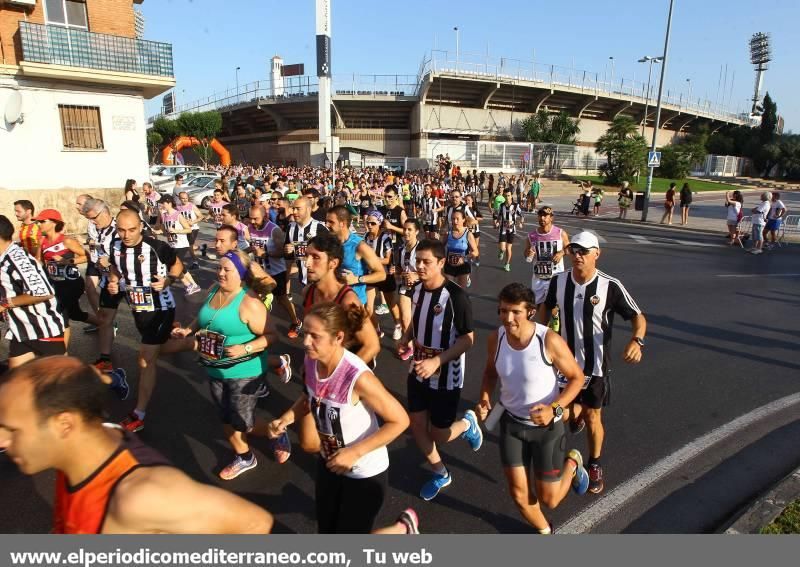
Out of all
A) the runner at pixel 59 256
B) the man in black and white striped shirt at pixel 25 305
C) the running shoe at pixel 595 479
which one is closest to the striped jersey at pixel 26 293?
the man in black and white striped shirt at pixel 25 305

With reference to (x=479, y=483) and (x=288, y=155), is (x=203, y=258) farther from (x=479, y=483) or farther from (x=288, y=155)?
(x=288, y=155)

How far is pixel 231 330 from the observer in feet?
11.6

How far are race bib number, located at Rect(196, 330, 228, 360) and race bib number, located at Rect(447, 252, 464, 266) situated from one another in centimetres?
509

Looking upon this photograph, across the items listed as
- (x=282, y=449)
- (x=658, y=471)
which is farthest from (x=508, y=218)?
(x=282, y=449)

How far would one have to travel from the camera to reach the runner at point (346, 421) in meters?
2.45

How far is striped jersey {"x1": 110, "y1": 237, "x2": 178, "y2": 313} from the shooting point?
4.57 m

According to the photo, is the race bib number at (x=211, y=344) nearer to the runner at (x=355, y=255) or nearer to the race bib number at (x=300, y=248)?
the runner at (x=355, y=255)

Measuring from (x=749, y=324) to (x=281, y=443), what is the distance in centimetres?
801

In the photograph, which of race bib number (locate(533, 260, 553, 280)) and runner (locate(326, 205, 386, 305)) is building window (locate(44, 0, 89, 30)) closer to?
runner (locate(326, 205, 386, 305))

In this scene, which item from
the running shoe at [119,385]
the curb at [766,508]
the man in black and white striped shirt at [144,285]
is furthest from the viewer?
the running shoe at [119,385]

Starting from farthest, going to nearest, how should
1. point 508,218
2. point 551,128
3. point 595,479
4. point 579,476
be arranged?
1. point 551,128
2. point 508,218
3. point 595,479
4. point 579,476

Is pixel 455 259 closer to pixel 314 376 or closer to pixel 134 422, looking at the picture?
pixel 134 422

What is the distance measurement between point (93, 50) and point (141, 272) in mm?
16642

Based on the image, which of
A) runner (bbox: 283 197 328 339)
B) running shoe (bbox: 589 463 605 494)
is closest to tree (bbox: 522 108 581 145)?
runner (bbox: 283 197 328 339)
